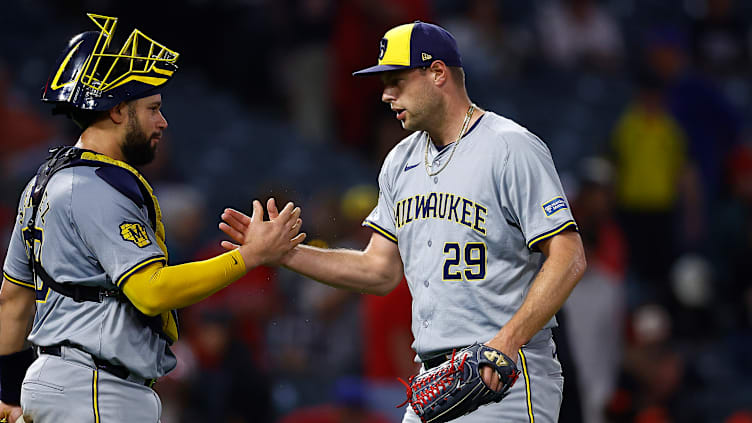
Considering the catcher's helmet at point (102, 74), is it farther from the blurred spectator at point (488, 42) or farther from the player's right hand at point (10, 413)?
the blurred spectator at point (488, 42)

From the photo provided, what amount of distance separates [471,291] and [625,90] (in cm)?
1013

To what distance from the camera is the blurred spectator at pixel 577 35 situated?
1266 centimetres

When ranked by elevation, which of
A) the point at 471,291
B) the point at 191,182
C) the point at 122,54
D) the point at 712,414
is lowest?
the point at 712,414

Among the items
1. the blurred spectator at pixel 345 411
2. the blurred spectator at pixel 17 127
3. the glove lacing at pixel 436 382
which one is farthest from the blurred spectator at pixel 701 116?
the glove lacing at pixel 436 382

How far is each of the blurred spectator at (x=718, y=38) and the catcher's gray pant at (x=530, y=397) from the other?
8.68 m

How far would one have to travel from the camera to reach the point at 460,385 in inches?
147

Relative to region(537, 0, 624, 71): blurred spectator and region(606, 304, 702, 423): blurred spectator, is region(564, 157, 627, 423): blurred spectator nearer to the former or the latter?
region(606, 304, 702, 423): blurred spectator

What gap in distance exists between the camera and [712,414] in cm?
865

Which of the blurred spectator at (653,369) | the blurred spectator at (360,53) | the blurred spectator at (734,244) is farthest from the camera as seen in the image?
the blurred spectator at (734,244)

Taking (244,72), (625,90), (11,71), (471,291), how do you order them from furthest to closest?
(625,90) → (244,72) → (11,71) → (471,291)

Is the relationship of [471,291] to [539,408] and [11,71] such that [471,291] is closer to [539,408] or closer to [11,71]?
[539,408]

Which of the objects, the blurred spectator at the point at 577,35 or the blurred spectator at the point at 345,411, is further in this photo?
the blurred spectator at the point at 577,35

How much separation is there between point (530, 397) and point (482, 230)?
63 centimetres

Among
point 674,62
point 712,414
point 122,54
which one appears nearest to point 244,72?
point 674,62
